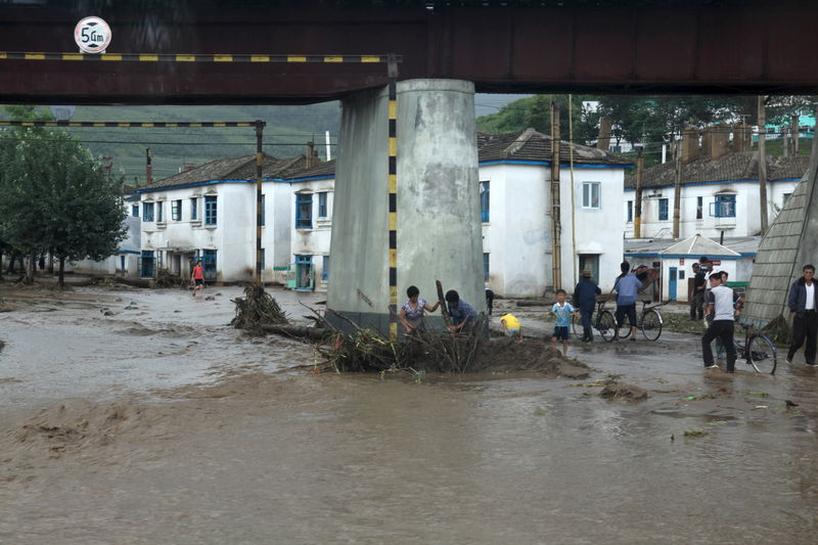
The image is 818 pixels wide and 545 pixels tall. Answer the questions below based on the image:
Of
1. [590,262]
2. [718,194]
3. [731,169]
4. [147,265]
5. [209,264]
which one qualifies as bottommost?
[147,265]

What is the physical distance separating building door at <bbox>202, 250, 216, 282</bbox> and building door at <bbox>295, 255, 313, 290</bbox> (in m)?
7.12

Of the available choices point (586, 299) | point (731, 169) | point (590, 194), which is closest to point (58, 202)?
point (590, 194)

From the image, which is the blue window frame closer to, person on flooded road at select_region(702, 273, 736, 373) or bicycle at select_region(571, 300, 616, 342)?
bicycle at select_region(571, 300, 616, 342)

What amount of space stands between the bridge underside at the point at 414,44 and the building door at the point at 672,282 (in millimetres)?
24932

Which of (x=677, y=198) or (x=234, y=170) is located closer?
(x=677, y=198)

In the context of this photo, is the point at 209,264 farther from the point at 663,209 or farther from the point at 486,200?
the point at 663,209

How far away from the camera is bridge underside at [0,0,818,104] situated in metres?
19.3

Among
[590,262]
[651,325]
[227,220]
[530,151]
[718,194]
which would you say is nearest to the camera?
[651,325]

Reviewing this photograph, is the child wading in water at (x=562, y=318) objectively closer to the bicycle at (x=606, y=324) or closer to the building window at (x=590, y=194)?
the bicycle at (x=606, y=324)

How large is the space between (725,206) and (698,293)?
29.9 meters

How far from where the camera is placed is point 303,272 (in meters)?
56.1

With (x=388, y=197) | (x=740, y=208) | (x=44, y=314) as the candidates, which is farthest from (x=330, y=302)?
(x=740, y=208)

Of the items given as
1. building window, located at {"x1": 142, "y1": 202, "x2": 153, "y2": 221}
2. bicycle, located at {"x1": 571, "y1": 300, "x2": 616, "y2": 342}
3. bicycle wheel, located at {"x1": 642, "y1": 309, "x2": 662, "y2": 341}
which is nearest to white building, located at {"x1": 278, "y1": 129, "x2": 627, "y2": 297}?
bicycle wheel, located at {"x1": 642, "y1": 309, "x2": 662, "y2": 341}

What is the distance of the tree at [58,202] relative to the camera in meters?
49.5
